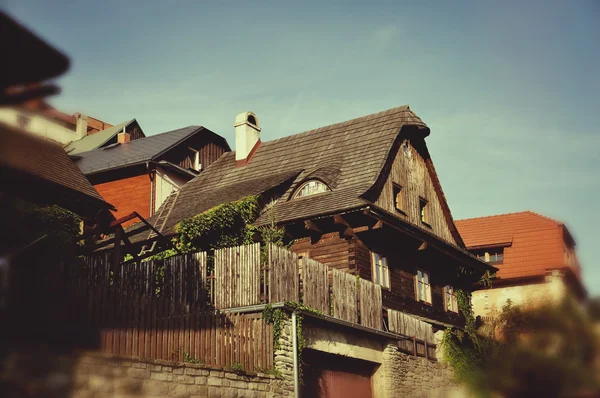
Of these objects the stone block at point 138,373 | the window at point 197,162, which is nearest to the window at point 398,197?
the window at point 197,162

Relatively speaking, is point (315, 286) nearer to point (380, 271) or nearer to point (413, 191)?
point (380, 271)

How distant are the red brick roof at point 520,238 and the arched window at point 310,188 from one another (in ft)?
52.0

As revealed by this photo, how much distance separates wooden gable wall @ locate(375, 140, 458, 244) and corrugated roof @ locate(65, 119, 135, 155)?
22425 mm

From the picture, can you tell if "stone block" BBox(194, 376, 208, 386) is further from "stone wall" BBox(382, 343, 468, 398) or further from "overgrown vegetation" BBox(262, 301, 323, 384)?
"stone wall" BBox(382, 343, 468, 398)

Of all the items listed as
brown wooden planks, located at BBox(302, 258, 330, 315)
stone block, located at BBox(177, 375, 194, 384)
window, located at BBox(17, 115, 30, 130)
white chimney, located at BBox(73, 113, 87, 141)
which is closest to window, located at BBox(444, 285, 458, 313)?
brown wooden planks, located at BBox(302, 258, 330, 315)

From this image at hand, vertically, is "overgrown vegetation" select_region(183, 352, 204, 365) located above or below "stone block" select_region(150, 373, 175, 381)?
above

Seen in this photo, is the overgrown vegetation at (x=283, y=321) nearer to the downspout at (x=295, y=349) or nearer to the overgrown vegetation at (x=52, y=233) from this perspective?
the downspout at (x=295, y=349)

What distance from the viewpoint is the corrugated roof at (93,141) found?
45.2m

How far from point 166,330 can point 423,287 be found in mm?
14173

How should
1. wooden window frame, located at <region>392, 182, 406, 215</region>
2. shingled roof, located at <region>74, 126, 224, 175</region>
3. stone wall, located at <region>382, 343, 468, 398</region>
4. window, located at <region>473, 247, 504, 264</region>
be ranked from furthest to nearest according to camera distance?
window, located at <region>473, 247, 504, 264</region> < shingled roof, located at <region>74, 126, 224, 175</region> < wooden window frame, located at <region>392, 182, 406, 215</region> < stone wall, located at <region>382, 343, 468, 398</region>

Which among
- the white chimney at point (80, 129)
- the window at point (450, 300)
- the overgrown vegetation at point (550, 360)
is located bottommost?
the overgrown vegetation at point (550, 360)

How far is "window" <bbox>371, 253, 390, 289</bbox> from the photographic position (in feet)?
77.3

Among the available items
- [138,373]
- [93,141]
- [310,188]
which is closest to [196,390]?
[138,373]

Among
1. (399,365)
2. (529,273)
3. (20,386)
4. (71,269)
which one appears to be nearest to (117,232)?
(71,269)
